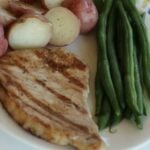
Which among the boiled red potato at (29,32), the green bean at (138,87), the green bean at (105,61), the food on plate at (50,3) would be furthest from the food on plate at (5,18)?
the green bean at (138,87)

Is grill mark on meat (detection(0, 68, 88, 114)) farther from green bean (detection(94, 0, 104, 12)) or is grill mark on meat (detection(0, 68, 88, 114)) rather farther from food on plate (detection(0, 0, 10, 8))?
green bean (detection(94, 0, 104, 12))

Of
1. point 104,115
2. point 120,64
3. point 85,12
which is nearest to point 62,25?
point 85,12

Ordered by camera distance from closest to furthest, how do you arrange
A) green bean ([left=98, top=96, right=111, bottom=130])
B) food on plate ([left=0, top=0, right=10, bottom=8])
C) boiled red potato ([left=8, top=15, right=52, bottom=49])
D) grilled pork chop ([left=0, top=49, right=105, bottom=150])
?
grilled pork chop ([left=0, top=49, right=105, bottom=150]) < green bean ([left=98, top=96, right=111, bottom=130]) < boiled red potato ([left=8, top=15, right=52, bottom=49]) < food on plate ([left=0, top=0, right=10, bottom=8])

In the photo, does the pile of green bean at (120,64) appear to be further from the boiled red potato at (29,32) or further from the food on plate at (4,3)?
the food on plate at (4,3)

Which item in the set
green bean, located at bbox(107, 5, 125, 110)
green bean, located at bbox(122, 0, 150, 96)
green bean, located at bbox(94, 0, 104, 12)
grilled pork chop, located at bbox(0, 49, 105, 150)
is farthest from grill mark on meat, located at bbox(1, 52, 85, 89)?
green bean, located at bbox(94, 0, 104, 12)

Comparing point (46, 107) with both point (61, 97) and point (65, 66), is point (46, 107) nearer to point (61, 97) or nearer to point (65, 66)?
point (61, 97)

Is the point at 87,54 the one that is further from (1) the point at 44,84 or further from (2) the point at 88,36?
(1) the point at 44,84
